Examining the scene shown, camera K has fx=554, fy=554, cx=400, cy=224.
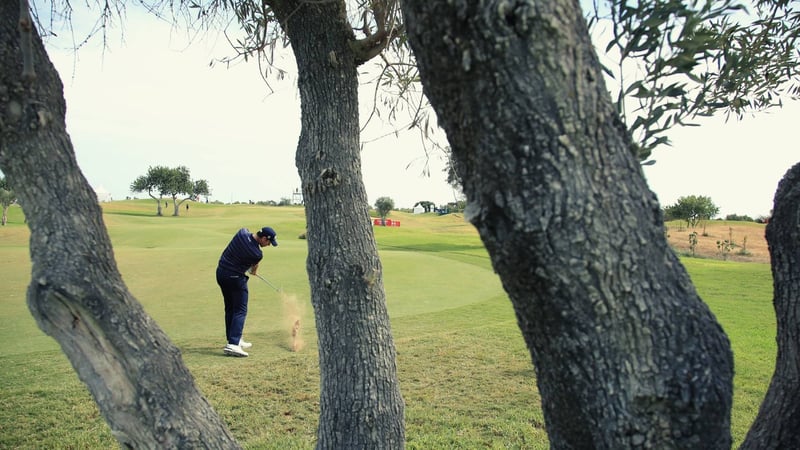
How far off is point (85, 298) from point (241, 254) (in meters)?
5.41

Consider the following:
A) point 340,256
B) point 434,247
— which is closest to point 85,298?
point 340,256

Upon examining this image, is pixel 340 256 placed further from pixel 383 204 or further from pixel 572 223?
Result: pixel 383 204

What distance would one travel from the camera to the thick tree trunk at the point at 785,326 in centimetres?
180

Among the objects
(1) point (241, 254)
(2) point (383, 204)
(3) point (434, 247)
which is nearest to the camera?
(1) point (241, 254)

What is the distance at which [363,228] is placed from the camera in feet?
9.61

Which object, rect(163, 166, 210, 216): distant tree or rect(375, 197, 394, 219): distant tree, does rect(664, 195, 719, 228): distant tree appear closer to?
rect(375, 197, 394, 219): distant tree

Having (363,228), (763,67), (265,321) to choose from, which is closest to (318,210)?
(363,228)

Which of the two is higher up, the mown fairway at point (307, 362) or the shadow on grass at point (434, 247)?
the shadow on grass at point (434, 247)

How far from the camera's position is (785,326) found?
1891mm

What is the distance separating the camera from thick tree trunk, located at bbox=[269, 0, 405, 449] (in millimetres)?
2809

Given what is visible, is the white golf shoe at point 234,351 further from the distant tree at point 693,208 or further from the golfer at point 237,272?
the distant tree at point 693,208

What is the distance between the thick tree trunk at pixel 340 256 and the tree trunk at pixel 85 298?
2.44 ft

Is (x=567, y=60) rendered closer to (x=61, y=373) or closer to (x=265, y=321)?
(x=61, y=373)

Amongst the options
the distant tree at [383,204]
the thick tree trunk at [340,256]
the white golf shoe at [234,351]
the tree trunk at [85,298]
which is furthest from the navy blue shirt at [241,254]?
the distant tree at [383,204]
